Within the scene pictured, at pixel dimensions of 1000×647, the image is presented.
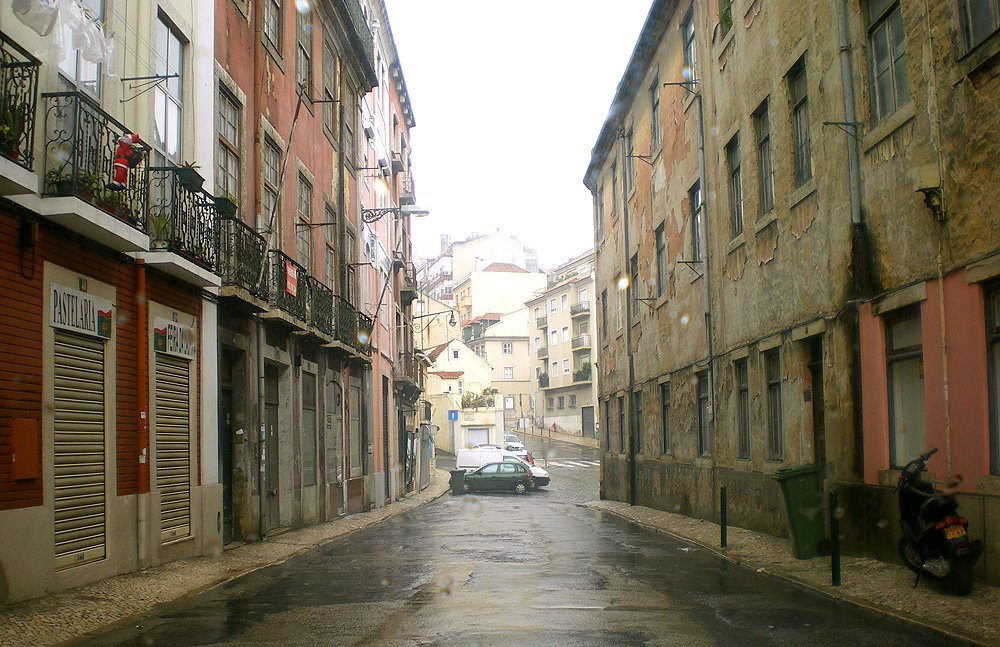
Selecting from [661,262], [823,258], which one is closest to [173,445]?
[823,258]

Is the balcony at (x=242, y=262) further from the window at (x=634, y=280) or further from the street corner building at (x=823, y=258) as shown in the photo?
the window at (x=634, y=280)

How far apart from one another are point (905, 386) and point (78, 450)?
9.16 meters

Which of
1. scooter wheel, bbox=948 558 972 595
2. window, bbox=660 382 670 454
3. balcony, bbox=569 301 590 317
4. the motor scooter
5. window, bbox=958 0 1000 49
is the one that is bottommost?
scooter wheel, bbox=948 558 972 595

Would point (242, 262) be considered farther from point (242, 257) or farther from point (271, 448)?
point (271, 448)

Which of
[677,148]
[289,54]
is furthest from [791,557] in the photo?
[289,54]

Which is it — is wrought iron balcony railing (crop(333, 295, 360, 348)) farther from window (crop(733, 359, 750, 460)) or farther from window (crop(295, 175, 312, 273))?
window (crop(733, 359, 750, 460))

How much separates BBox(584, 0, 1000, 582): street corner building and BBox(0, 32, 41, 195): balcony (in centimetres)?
871

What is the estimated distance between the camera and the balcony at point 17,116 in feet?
29.0

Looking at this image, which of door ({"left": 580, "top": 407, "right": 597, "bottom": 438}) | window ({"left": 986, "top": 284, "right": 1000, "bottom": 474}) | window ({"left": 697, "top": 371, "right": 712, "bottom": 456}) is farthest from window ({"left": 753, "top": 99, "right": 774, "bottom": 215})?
door ({"left": 580, "top": 407, "right": 597, "bottom": 438})

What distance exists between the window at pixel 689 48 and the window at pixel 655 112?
2.92 m

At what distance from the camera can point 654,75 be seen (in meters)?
25.8

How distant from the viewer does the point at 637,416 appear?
29031 mm

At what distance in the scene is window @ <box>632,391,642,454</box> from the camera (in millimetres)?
28406

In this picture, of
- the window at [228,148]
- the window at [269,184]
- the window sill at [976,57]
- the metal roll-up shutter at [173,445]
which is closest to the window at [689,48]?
the window at [269,184]
